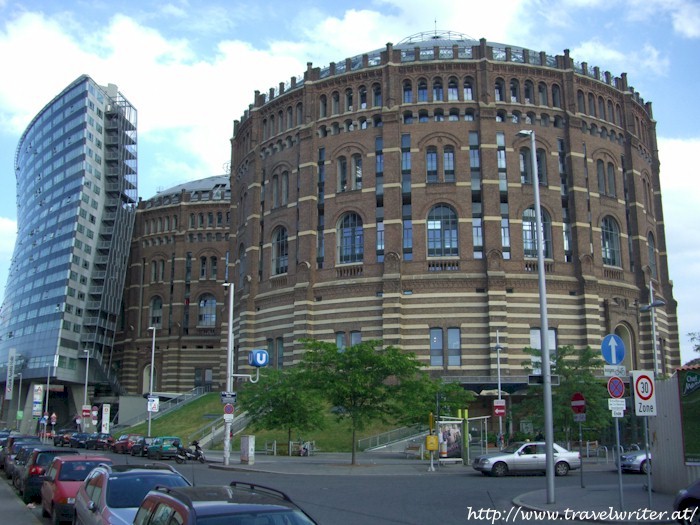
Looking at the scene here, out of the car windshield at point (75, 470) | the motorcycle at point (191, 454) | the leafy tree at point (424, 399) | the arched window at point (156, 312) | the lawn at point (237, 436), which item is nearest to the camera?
the car windshield at point (75, 470)

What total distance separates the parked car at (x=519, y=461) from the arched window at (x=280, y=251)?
118 feet

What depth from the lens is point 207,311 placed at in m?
95.4

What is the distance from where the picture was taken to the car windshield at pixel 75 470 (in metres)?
17.0

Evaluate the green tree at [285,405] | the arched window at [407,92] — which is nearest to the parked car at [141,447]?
the green tree at [285,405]

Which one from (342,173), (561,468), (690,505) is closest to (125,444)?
(342,173)

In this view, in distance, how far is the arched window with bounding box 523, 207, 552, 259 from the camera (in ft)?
190

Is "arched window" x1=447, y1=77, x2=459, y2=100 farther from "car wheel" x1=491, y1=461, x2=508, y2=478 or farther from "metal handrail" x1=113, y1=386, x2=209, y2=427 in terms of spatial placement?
"metal handrail" x1=113, y1=386, x2=209, y2=427

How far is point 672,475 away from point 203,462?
26713 millimetres

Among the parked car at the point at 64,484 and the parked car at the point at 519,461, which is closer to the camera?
the parked car at the point at 64,484

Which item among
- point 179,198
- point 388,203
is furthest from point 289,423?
point 179,198

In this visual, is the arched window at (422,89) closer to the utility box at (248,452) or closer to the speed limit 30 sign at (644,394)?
the utility box at (248,452)

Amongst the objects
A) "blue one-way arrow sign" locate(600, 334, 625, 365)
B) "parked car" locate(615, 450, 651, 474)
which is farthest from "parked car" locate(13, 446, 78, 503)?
"parked car" locate(615, 450, 651, 474)

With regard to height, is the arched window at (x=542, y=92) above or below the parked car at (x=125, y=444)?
above

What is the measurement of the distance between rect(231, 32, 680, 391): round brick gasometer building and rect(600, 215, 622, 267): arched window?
0.15 metres
